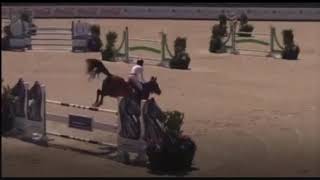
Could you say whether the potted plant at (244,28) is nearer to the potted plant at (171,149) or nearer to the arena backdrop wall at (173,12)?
the arena backdrop wall at (173,12)

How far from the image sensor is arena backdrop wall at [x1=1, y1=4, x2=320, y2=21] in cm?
2875

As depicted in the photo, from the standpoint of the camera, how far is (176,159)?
792 centimetres

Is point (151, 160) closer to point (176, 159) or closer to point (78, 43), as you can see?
point (176, 159)

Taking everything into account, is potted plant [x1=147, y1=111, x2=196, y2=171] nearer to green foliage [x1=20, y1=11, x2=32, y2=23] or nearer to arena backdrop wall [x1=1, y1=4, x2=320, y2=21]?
green foliage [x1=20, y1=11, x2=32, y2=23]

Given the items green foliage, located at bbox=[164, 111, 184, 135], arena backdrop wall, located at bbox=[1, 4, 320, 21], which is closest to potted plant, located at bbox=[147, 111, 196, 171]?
green foliage, located at bbox=[164, 111, 184, 135]

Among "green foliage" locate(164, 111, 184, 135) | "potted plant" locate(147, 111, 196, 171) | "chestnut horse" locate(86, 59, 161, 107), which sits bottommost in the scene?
"potted plant" locate(147, 111, 196, 171)

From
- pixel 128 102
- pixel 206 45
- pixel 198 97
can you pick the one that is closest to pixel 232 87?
pixel 198 97

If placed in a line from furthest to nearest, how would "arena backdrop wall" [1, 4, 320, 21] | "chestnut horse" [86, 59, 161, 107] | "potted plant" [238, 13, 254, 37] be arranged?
"arena backdrop wall" [1, 4, 320, 21] < "potted plant" [238, 13, 254, 37] < "chestnut horse" [86, 59, 161, 107]

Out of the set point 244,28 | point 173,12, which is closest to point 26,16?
point 244,28

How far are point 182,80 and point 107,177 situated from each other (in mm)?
8081

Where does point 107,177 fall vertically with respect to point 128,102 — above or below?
below

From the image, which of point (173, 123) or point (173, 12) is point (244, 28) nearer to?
point (173, 12)

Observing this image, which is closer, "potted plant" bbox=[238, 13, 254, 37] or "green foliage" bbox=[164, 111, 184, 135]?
"green foliage" bbox=[164, 111, 184, 135]

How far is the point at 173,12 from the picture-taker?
29.8 metres
